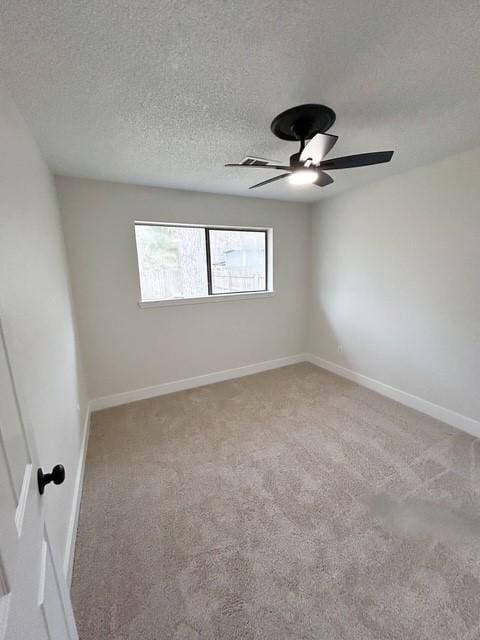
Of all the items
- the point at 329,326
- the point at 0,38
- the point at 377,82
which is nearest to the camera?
the point at 0,38

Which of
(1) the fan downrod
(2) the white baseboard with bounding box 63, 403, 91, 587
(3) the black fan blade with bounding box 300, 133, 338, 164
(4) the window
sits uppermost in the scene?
(1) the fan downrod

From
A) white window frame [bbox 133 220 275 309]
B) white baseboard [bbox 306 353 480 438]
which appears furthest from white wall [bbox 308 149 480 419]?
white window frame [bbox 133 220 275 309]

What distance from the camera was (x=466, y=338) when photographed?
7.78 feet

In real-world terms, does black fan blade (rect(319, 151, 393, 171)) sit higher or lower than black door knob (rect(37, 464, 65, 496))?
higher

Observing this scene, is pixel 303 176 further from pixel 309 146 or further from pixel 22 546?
pixel 22 546

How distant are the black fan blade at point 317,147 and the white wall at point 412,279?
1525 millimetres

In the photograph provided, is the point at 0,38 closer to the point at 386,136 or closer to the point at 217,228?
the point at 386,136

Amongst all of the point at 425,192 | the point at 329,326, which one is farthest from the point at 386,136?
the point at 329,326

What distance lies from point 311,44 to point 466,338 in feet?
8.18

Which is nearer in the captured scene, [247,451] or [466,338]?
[247,451]

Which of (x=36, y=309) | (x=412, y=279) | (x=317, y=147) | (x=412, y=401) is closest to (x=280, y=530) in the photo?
(x=36, y=309)

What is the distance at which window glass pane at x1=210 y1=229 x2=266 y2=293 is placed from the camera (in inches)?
134

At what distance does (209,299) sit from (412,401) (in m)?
2.51

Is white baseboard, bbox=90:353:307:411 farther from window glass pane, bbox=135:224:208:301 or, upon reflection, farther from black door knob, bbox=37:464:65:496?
black door knob, bbox=37:464:65:496
